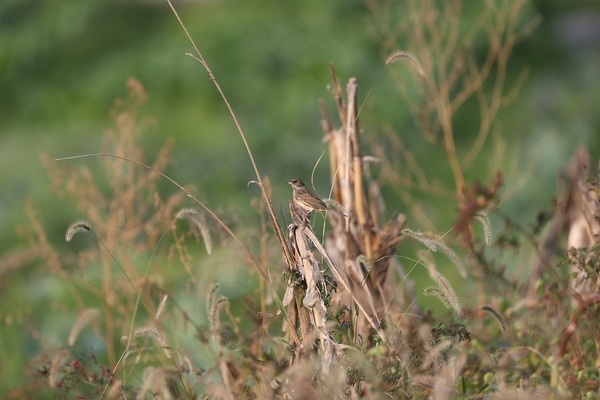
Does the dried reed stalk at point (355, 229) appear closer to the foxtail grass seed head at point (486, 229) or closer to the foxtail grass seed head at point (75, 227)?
the foxtail grass seed head at point (486, 229)

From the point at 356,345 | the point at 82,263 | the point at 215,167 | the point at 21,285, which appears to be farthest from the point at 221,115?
the point at 356,345

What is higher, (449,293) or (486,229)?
(486,229)

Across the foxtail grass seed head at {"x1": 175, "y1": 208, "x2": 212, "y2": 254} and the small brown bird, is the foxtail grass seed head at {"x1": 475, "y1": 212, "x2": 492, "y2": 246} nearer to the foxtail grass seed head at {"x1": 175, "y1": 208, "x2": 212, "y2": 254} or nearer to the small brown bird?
the small brown bird

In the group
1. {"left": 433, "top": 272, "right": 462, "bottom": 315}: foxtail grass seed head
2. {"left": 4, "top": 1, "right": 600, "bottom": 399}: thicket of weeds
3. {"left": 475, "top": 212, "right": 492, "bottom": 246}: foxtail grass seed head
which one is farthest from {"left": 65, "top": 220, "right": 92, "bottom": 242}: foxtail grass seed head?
{"left": 475, "top": 212, "right": 492, "bottom": 246}: foxtail grass seed head

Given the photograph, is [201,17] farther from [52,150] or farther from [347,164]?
[347,164]

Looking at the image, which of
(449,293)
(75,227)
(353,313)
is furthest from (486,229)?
(75,227)

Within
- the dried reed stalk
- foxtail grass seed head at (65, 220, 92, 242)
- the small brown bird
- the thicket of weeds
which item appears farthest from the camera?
the dried reed stalk

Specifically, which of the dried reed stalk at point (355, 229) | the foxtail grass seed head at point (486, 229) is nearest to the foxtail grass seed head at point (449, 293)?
the foxtail grass seed head at point (486, 229)

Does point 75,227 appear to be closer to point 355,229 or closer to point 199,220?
point 199,220

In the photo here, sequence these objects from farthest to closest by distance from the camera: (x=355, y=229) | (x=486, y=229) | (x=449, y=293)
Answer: (x=355, y=229) < (x=486, y=229) < (x=449, y=293)

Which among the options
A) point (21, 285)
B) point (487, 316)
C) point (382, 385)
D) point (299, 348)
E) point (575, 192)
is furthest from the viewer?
point (21, 285)

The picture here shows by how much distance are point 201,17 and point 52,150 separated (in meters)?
1.69

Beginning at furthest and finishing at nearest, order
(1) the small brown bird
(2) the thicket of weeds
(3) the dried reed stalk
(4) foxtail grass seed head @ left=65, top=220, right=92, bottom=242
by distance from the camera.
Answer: (3) the dried reed stalk
(1) the small brown bird
(4) foxtail grass seed head @ left=65, top=220, right=92, bottom=242
(2) the thicket of weeds

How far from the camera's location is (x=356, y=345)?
2629mm
